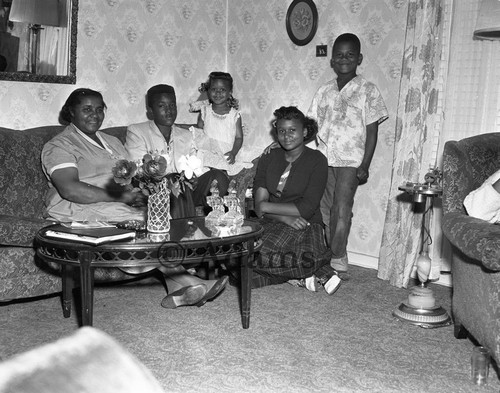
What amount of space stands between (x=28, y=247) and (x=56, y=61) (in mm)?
1518

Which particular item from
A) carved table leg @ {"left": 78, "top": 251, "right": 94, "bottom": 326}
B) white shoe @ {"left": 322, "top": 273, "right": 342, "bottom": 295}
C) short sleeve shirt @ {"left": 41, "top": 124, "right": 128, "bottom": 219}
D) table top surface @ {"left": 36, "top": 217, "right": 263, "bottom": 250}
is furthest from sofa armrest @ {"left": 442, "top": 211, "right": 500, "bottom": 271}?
short sleeve shirt @ {"left": 41, "top": 124, "right": 128, "bottom": 219}

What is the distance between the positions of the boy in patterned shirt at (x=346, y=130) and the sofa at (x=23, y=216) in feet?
4.97

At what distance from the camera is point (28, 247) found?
3652 mm

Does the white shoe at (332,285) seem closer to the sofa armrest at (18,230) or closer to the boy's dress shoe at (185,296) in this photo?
the boy's dress shoe at (185,296)

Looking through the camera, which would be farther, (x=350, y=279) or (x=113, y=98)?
(x=113, y=98)

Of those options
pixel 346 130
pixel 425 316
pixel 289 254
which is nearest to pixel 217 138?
pixel 346 130

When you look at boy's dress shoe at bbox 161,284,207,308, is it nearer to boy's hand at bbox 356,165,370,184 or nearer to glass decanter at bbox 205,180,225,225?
glass decanter at bbox 205,180,225,225

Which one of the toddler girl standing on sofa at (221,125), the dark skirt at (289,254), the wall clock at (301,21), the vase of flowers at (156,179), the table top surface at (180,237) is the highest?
the wall clock at (301,21)

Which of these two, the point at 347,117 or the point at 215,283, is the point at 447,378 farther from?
the point at 347,117

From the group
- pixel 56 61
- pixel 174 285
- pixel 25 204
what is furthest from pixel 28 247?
pixel 56 61

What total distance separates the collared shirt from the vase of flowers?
159 centimetres

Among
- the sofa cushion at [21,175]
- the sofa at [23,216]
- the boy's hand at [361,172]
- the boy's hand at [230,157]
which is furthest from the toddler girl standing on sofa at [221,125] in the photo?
the sofa cushion at [21,175]

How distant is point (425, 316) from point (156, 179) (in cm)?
154

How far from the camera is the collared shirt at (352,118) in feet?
15.0
